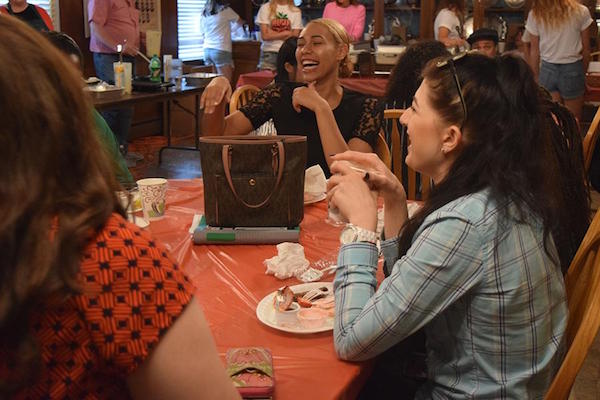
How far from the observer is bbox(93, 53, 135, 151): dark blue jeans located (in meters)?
5.72

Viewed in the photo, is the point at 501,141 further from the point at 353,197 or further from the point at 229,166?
the point at 229,166

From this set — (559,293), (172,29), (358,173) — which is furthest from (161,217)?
(172,29)

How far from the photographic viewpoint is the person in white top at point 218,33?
25.5ft

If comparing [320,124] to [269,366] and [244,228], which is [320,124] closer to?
[244,228]

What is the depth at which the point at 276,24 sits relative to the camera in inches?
263

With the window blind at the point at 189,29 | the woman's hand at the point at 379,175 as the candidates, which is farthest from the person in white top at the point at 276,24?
the woman's hand at the point at 379,175

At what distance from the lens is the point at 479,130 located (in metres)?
1.34

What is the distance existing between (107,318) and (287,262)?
2.96 ft

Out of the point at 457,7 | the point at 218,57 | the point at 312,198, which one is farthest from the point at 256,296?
the point at 218,57

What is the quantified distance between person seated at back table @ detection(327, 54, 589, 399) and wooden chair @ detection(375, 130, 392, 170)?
124 cm

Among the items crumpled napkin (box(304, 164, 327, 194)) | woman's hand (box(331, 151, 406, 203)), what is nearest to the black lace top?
crumpled napkin (box(304, 164, 327, 194))

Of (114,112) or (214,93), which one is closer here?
(214,93)

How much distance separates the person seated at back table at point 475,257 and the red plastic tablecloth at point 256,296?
0.21 ft

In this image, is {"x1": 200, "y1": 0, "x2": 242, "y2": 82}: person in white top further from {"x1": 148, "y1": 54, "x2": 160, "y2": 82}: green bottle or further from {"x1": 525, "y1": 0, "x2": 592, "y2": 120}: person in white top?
{"x1": 525, "y1": 0, "x2": 592, "y2": 120}: person in white top
